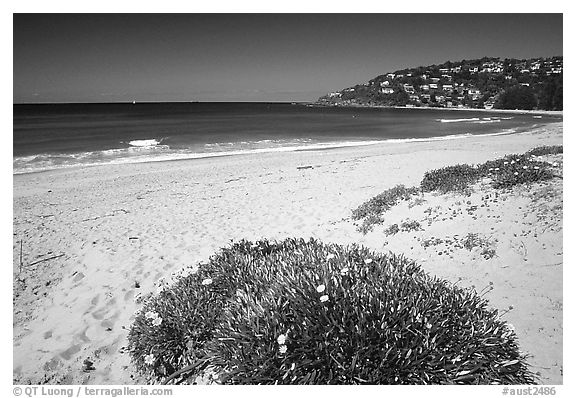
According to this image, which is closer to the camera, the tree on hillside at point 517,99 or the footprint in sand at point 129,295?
the footprint in sand at point 129,295

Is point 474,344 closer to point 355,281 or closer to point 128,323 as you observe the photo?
point 355,281

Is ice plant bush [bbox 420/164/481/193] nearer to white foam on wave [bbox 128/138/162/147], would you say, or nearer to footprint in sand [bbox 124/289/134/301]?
footprint in sand [bbox 124/289/134/301]

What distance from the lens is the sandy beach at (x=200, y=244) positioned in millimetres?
3320

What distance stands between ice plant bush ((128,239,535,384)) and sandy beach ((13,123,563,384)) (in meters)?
0.54

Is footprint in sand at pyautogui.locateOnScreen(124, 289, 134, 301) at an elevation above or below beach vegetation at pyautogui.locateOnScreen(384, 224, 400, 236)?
below

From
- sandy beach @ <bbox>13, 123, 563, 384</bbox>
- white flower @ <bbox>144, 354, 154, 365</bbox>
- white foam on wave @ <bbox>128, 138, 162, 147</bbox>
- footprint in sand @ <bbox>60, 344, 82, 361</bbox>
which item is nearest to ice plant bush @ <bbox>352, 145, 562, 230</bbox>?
sandy beach @ <bbox>13, 123, 563, 384</bbox>

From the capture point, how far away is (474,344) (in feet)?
8.21

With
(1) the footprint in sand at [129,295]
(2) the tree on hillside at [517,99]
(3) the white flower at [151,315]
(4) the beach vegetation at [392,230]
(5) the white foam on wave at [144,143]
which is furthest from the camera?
(5) the white foam on wave at [144,143]

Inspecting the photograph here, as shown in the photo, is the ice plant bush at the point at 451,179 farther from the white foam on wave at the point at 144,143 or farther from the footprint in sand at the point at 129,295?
the white foam on wave at the point at 144,143

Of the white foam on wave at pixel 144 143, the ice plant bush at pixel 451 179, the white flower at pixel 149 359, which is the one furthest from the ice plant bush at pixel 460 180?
the white foam on wave at pixel 144 143

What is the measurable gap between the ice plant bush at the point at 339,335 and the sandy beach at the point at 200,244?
535mm

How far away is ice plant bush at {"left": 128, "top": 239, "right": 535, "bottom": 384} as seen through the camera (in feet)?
7.99
